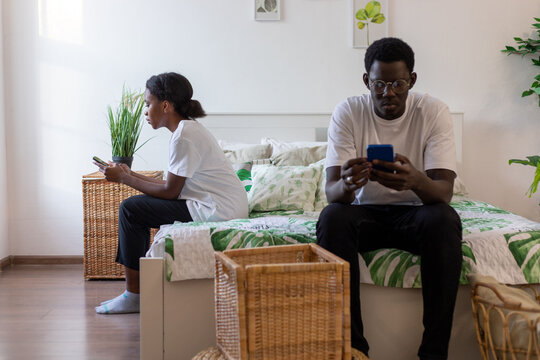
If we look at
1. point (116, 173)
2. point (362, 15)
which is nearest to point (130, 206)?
point (116, 173)

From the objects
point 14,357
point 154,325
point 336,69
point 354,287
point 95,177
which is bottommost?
point 14,357

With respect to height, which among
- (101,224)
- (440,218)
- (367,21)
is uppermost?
(367,21)

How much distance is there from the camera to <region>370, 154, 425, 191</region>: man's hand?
2010mm

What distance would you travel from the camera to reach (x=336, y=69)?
156 inches

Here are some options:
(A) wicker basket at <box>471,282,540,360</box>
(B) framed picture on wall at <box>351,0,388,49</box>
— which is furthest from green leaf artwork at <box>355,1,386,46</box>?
(A) wicker basket at <box>471,282,540,360</box>

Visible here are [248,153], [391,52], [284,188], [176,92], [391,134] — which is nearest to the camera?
[391,52]

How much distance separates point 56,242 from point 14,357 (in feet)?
5.52

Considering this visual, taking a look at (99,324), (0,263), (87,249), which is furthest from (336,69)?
(0,263)

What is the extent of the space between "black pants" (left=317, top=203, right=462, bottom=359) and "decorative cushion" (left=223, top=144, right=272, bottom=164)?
1.41 m

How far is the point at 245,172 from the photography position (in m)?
3.37

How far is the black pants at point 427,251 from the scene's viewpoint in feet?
6.51

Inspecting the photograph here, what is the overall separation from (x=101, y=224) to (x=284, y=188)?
1.18 metres

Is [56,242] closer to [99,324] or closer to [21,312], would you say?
[21,312]

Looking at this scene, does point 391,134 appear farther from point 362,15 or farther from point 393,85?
point 362,15
